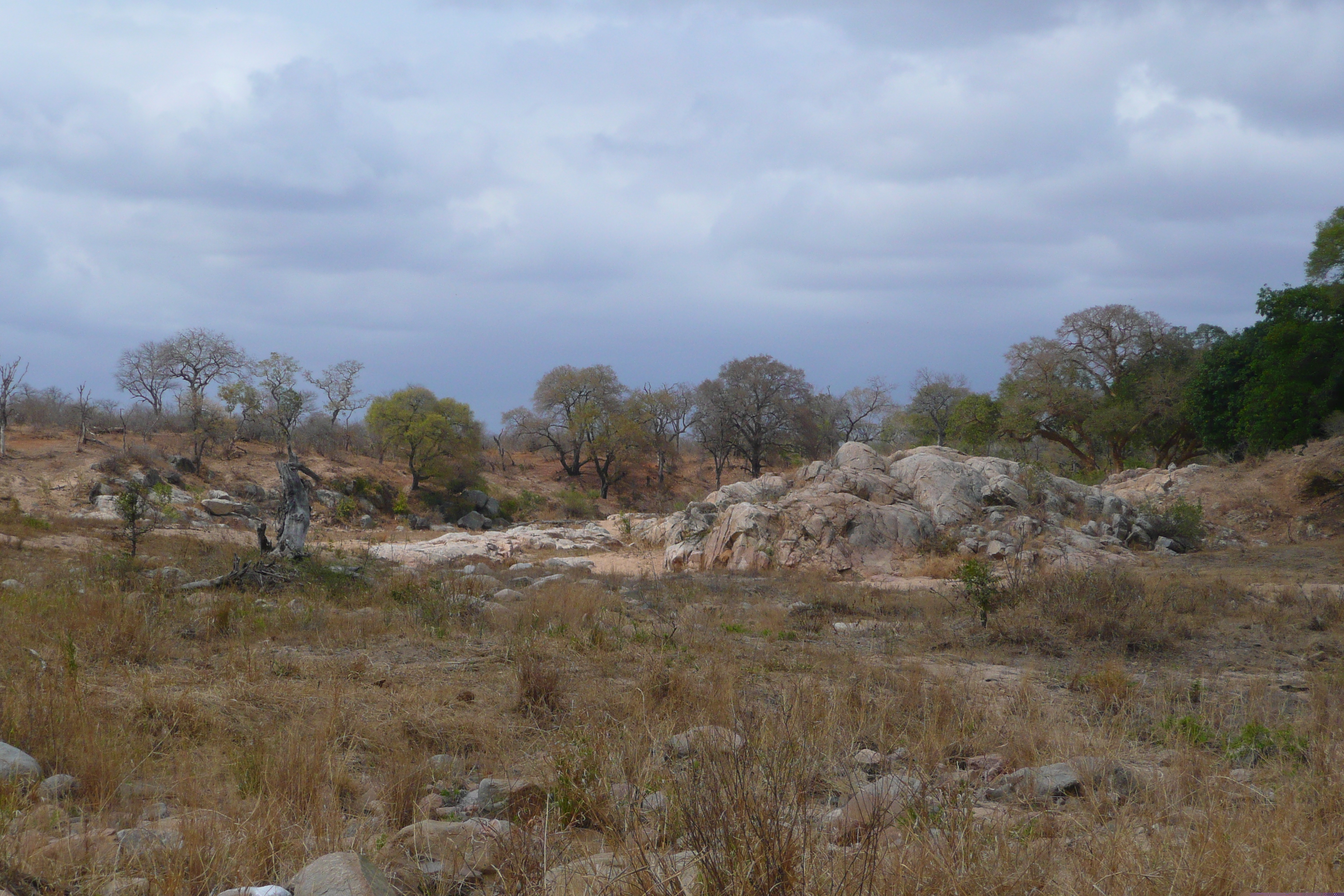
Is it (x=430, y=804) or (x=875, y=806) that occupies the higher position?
(x=875, y=806)

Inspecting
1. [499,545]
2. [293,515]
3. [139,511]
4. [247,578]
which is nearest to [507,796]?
[247,578]

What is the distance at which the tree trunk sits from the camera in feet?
40.7

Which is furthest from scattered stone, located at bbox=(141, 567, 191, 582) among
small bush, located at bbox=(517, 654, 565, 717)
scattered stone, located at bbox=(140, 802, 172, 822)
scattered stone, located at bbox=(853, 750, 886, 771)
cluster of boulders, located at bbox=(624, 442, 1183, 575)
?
cluster of boulders, located at bbox=(624, 442, 1183, 575)

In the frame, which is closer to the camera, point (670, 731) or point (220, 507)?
point (670, 731)

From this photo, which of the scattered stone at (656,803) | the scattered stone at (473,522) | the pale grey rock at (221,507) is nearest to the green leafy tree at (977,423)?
the scattered stone at (473,522)

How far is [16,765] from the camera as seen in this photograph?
3676 mm

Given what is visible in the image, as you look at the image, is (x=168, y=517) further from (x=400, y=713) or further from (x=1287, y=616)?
(x=1287, y=616)

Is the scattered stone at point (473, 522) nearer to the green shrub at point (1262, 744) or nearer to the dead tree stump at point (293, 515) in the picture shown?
the dead tree stump at point (293, 515)

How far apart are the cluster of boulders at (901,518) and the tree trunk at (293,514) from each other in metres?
9.47

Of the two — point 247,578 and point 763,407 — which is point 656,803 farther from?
point 763,407

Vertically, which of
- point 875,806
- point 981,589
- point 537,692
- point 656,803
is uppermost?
point 875,806

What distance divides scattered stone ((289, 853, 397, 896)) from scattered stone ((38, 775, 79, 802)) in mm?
1555

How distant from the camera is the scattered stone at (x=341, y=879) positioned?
2.60 m

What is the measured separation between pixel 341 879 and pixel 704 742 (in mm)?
1445
